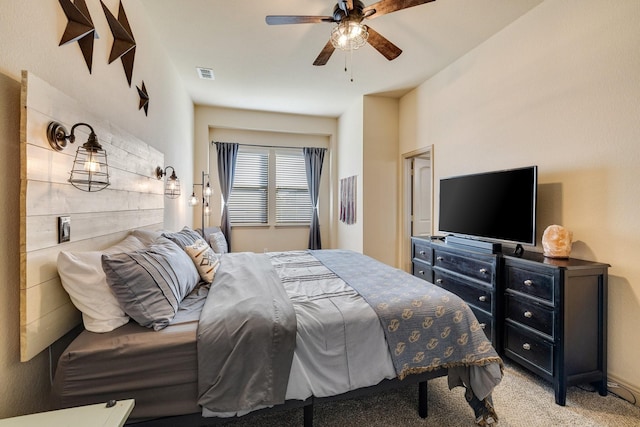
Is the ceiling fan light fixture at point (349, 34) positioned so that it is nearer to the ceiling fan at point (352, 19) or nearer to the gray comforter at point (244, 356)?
the ceiling fan at point (352, 19)

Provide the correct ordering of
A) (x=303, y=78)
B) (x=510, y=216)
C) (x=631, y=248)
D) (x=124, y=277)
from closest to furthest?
(x=124, y=277) → (x=631, y=248) → (x=510, y=216) → (x=303, y=78)

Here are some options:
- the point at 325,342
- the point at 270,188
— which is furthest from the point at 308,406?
the point at 270,188

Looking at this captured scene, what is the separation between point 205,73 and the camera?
3.64m

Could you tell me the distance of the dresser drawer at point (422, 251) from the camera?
A: 320 cm

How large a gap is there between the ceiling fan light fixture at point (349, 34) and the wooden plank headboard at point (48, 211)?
5.65 feet

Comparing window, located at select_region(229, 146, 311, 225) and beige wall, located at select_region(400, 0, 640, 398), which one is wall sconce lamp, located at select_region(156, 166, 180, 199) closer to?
window, located at select_region(229, 146, 311, 225)

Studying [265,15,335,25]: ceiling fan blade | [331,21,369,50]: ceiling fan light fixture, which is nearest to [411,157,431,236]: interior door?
[331,21,369,50]: ceiling fan light fixture

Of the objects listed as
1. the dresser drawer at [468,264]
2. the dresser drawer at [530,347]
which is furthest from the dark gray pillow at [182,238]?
the dresser drawer at [530,347]

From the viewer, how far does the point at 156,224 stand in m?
2.68

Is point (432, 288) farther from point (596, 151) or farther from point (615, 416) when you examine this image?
point (596, 151)

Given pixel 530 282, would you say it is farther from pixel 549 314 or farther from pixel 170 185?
pixel 170 185

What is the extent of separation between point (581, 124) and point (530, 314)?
1508mm

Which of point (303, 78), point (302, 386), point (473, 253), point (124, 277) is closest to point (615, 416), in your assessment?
point (473, 253)

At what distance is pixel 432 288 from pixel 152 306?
164 centimetres
